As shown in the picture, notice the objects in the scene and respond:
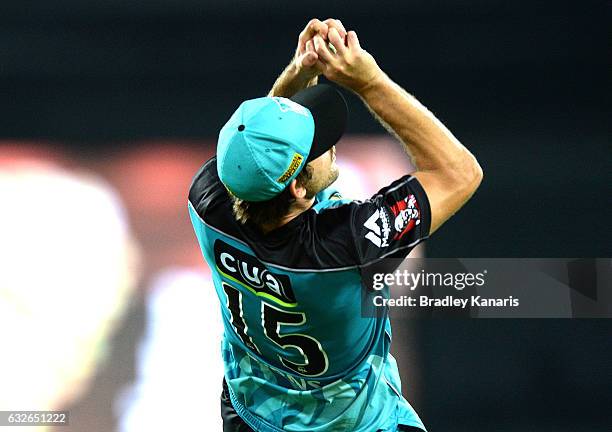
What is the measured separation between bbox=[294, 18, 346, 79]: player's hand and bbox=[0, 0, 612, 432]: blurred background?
1615 mm

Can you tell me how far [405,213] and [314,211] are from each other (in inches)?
5.8

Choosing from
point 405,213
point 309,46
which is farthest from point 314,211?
point 309,46

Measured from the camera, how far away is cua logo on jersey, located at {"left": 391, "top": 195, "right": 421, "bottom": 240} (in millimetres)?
1287

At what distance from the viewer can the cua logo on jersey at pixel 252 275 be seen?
1331 millimetres

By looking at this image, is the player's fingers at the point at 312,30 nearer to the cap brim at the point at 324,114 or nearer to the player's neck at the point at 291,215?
the cap brim at the point at 324,114

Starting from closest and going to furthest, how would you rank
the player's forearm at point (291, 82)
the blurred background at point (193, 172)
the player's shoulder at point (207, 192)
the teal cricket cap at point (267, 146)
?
the teal cricket cap at point (267, 146) → the player's shoulder at point (207, 192) → the player's forearm at point (291, 82) → the blurred background at point (193, 172)

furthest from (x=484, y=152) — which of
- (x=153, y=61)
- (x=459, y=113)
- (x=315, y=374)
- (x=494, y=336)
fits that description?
(x=315, y=374)

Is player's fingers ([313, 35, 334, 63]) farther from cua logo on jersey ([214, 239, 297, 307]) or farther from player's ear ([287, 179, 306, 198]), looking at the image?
cua logo on jersey ([214, 239, 297, 307])

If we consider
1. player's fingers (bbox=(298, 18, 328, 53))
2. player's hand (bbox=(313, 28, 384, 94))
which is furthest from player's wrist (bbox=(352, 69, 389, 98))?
player's fingers (bbox=(298, 18, 328, 53))

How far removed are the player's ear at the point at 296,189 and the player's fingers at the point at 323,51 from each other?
0.18 metres

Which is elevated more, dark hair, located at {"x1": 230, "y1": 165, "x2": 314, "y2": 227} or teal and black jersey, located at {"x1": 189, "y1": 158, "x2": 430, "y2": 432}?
dark hair, located at {"x1": 230, "y1": 165, "x2": 314, "y2": 227}

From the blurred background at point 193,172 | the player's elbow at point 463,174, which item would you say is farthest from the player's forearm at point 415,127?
the blurred background at point 193,172

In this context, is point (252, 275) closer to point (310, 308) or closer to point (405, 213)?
point (310, 308)

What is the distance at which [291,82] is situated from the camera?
153cm
